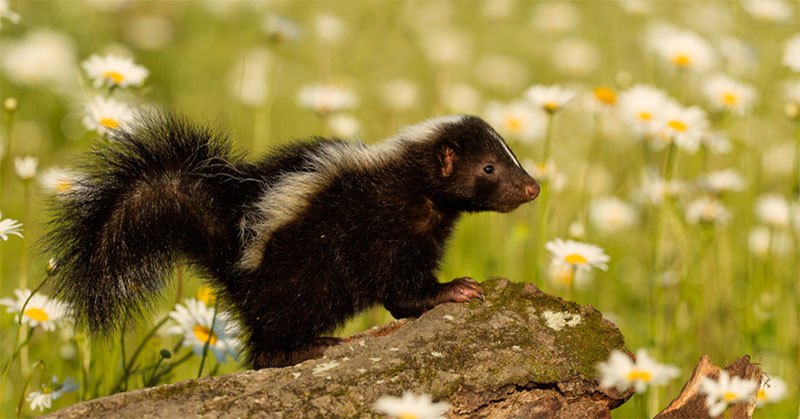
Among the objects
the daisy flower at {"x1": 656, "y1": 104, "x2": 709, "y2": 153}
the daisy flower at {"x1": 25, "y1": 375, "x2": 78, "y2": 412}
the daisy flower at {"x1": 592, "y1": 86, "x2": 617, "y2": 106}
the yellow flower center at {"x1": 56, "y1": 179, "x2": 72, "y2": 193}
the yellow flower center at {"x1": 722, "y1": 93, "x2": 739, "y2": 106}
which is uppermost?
the yellow flower center at {"x1": 722, "y1": 93, "x2": 739, "y2": 106}

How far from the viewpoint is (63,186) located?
18.2 ft

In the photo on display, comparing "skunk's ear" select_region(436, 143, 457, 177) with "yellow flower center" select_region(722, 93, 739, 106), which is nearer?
Answer: "skunk's ear" select_region(436, 143, 457, 177)

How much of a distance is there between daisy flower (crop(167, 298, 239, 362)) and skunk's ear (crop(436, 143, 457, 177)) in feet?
4.31

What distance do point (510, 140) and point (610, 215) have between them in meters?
1.50

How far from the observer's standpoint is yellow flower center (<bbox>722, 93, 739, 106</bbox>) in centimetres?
754

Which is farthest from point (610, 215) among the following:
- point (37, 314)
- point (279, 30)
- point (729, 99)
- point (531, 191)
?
point (37, 314)

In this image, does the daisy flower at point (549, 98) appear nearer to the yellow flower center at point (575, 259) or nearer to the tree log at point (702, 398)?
the yellow flower center at point (575, 259)

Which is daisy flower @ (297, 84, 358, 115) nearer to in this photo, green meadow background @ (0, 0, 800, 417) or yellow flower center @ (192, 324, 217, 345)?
green meadow background @ (0, 0, 800, 417)

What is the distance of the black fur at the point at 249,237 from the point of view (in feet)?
16.2

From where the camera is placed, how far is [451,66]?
41.1 ft

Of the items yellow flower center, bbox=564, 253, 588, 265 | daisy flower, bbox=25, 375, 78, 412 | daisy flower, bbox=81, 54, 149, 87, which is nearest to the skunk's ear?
yellow flower center, bbox=564, 253, 588, 265

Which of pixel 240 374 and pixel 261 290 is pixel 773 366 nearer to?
pixel 261 290

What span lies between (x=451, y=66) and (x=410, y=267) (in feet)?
24.1

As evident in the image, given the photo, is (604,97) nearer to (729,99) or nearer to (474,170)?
(729,99)
